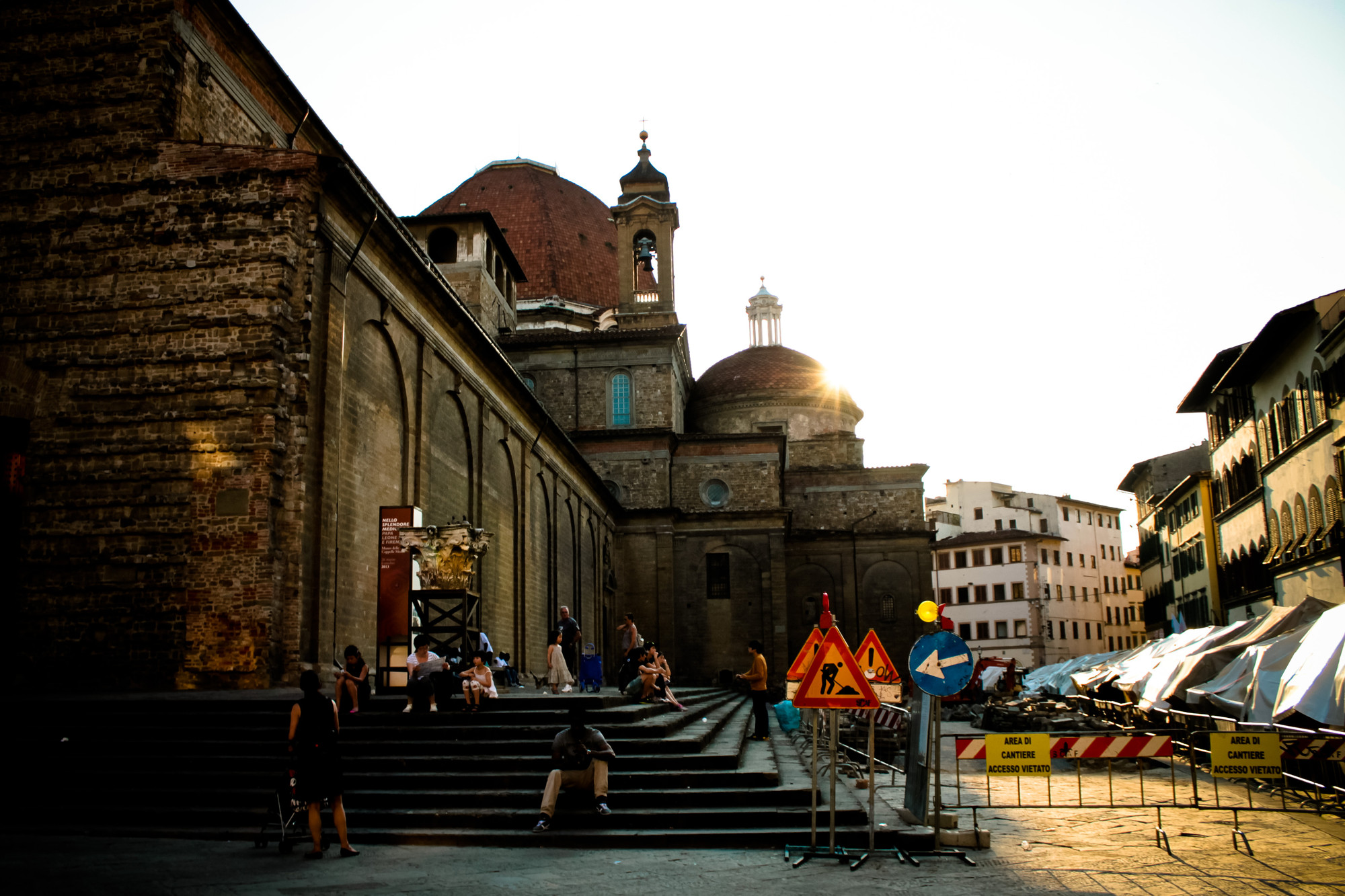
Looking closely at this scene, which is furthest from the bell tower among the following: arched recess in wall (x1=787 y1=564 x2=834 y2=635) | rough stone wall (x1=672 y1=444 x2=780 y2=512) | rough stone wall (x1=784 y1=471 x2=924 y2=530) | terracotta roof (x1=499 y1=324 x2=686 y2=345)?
arched recess in wall (x1=787 y1=564 x2=834 y2=635)

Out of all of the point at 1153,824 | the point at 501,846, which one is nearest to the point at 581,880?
the point at 501,846

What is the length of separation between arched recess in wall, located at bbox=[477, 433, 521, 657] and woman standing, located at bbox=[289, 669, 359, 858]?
1471 centimetres

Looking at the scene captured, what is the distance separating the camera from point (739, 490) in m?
43.1


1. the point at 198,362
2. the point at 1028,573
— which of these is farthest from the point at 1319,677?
the point at 1028,573

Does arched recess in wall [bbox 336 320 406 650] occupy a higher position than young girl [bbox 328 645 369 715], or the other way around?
arched recess in wall [bbox 336 320 406 650]

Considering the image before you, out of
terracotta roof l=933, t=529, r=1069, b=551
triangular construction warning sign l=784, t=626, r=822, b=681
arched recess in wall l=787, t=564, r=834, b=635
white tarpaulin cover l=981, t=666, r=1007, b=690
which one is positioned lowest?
white tarpaulin cover l=981, t=666, r=1007, b=690

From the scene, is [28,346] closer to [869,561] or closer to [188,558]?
[188,558]

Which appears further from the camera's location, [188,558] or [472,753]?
[188,558]

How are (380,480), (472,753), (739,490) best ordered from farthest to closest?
1. (739,490)
2. (380,480)
3. (472,753)

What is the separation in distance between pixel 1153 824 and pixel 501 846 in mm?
6636

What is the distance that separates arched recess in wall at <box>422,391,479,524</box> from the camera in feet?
70.3

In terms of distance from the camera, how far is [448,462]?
22906 millimetres

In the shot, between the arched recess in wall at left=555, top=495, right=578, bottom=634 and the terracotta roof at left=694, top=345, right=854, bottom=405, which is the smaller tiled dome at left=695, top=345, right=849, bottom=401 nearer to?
the terracotta roof at left=694, top=345, right=854, bottom=405

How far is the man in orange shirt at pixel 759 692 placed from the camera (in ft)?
52.1
